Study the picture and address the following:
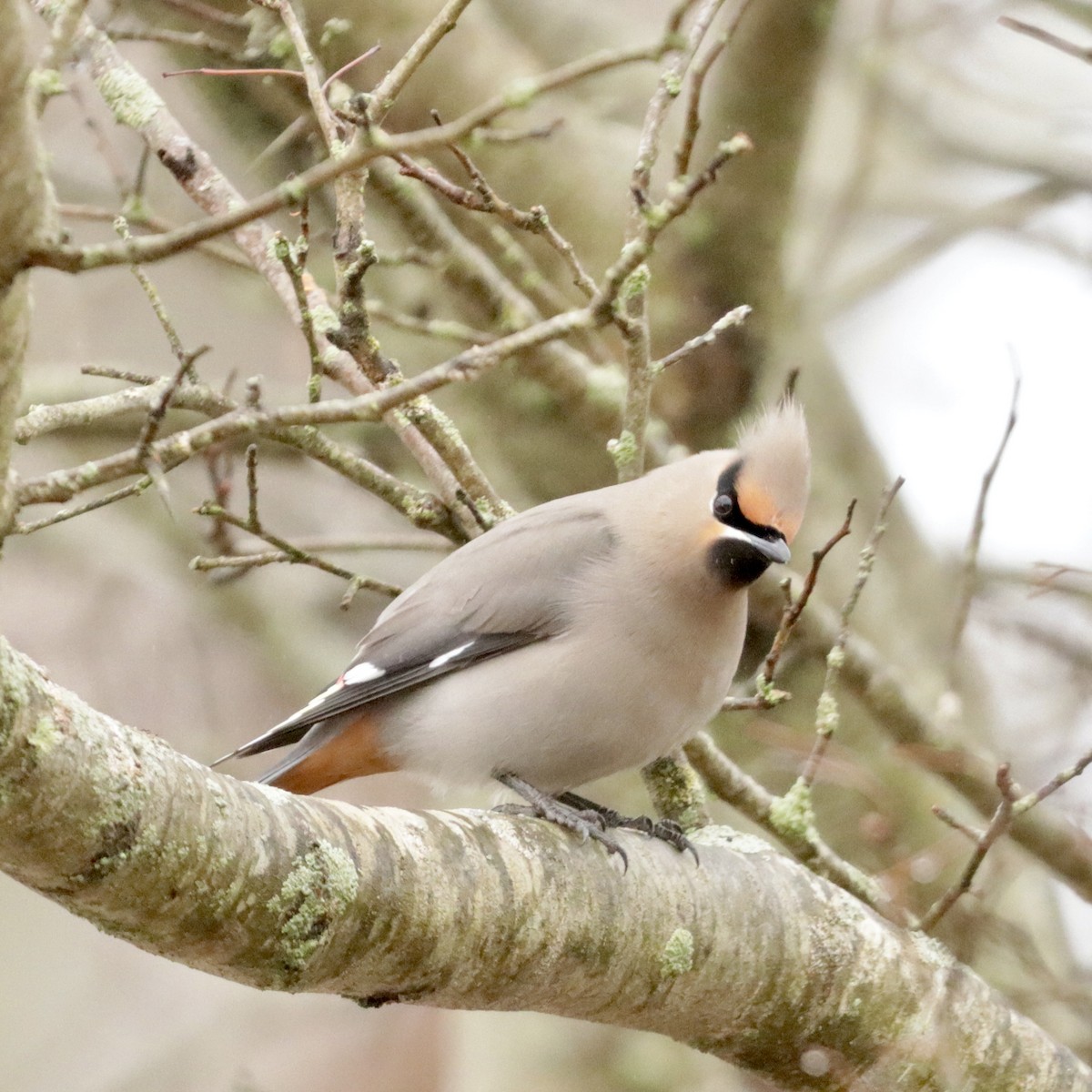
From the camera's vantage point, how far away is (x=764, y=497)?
3.69 m

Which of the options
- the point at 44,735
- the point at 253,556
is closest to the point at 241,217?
the point at 44,735

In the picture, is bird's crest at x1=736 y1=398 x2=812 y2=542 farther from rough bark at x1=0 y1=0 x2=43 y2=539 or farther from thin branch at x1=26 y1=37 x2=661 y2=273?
rough bark at x1=0 y1=0 x2=43 y2=539

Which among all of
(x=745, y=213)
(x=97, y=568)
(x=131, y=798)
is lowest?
(x=97, y=568)

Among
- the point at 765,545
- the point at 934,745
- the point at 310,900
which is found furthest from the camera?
the point at 934,745

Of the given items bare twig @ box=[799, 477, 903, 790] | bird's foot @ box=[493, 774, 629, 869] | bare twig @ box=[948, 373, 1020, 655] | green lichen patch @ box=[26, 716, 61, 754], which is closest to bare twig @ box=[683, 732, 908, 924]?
bare twig @ box=[799, 477, 903, 790]

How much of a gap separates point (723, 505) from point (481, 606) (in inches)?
26.6

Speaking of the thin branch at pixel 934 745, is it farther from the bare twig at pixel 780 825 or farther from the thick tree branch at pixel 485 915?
the thick tree branch at pixel 485 915

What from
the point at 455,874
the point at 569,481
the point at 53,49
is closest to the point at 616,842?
the point at 455,874

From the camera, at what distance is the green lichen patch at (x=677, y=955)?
288cm

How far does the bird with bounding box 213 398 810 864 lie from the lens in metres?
3.69

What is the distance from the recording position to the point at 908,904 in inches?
146

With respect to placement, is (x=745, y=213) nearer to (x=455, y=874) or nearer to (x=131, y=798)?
(x=455, y=874)

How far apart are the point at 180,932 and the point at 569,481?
12.9 feet

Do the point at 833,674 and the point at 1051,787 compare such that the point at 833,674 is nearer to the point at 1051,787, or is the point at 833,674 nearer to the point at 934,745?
the point at 1051,787
